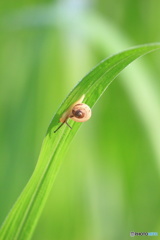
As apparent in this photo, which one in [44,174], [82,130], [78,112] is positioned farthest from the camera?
[82,130]

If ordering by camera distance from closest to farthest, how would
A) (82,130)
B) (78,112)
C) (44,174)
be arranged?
(44,174) → (78,112) → (82,130)

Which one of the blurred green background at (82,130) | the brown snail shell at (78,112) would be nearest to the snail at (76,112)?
the brown snail shell at (78,112)

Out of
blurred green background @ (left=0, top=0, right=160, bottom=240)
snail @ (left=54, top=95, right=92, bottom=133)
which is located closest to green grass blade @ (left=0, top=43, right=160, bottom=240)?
snail @ (left=54, top=95, right=92, bottom=133)

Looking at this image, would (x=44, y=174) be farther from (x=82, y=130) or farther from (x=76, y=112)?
(x=82, y=130)

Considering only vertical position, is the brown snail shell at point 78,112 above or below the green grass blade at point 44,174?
above

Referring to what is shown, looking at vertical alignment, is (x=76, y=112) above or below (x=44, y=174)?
above

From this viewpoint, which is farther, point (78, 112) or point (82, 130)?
point (82, 130)

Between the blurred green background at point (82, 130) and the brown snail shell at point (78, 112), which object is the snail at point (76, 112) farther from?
the blurred green background at point (82, 130)

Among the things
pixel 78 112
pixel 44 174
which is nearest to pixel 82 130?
pixel 78 112

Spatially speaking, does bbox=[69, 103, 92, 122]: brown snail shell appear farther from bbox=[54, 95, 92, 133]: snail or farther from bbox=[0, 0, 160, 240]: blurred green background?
bbox=[0, 0, 160, 240]: blurred green background
